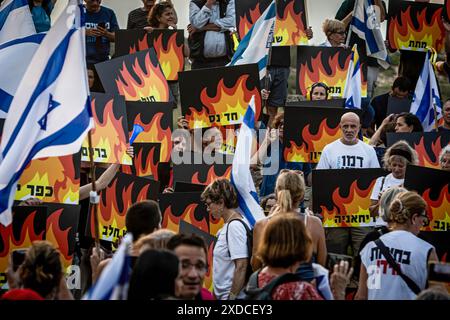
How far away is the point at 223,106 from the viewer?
14.2 metres

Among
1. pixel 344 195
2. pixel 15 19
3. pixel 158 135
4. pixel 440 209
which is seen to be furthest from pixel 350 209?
pixel 15 19

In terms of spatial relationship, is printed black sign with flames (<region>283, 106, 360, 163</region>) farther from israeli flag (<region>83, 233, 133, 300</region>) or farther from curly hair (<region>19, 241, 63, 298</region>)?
israeli flag (<region>83, 233, 133, 300</region>)

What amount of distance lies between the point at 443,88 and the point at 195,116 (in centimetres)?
1123

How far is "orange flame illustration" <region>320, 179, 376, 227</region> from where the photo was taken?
12.6 meters

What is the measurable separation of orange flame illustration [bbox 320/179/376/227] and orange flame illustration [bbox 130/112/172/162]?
223 cm

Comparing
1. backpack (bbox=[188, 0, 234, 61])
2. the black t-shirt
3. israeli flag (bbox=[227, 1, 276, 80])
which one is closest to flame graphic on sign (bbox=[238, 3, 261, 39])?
backpack (bbox=[188, 0, 234, 61])

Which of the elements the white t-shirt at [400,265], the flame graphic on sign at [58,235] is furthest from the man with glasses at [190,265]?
the flame graphic on sign at [58,235]

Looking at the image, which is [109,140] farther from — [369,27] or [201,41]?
[369,27]

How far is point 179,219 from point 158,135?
2.25 meters

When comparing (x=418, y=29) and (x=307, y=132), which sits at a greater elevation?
(x=418, y=29)

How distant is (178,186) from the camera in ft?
40.5

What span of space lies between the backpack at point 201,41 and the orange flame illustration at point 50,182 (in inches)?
214

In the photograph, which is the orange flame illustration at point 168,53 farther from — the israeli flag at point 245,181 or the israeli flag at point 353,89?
the israeli flag at point 245,181

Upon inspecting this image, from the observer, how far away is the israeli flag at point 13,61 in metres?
12.6
